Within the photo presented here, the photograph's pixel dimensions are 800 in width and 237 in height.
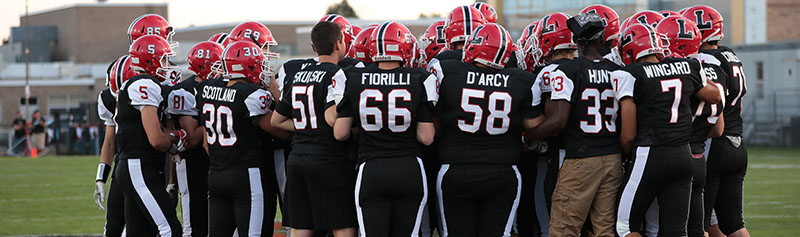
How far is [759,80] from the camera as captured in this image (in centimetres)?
3117

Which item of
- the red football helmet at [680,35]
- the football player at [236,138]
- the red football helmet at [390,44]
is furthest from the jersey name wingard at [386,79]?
the red football helmet at [680,35]

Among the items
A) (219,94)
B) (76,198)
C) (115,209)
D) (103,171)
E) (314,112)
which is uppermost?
(219,94)

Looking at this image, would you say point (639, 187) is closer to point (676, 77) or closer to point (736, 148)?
point (676, 77)

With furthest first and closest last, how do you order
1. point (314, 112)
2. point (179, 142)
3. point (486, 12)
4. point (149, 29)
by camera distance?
point (149, 29), point (486, 12), point (179, 142), point (314, 112)

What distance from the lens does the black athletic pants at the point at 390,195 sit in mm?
5879

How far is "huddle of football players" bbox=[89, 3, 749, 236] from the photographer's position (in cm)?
595

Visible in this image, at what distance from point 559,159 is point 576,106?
52 cm

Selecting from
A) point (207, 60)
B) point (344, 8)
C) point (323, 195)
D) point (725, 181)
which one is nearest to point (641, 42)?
point (725, 181)

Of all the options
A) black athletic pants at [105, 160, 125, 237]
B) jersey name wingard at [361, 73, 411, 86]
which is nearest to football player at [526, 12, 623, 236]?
jersey name wingard at [361, 73, 411, 86]

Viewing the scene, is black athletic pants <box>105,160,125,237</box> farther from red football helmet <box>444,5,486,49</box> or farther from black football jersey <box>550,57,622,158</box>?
black football jersey <box>550,57,622,158</box>

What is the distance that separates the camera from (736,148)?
7012 millimetres

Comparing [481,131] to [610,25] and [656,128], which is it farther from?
[610,25]

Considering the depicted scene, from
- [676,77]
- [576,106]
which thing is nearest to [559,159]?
[576,106]

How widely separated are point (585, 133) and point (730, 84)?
5.25ft
